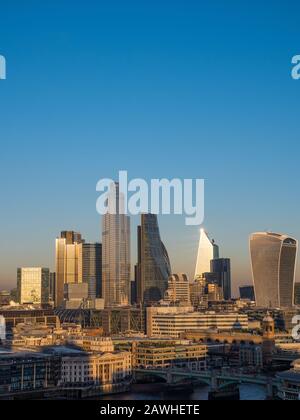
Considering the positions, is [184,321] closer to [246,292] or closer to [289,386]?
[289,386]

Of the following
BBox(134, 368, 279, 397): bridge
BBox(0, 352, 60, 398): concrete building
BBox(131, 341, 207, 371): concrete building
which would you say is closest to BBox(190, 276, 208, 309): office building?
BBox(131, 341, 207, 371): concrete building

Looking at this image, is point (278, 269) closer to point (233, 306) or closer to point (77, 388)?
point (233, 306)

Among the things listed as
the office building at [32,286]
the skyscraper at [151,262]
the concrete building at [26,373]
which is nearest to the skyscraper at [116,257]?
the skyscraper at [151,262]

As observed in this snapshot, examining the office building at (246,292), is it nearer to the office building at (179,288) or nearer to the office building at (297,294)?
the office building at (297,294)
